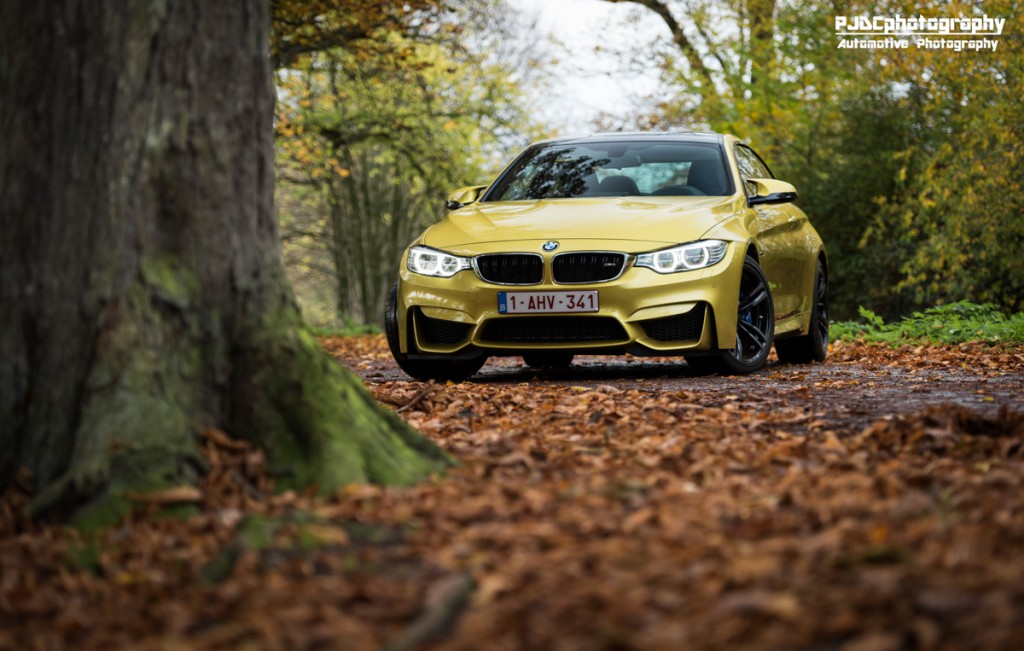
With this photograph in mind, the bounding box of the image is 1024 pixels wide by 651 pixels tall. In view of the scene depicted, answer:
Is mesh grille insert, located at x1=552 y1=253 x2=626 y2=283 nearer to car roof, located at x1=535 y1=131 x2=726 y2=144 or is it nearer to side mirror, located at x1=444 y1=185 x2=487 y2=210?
side mirror, located at x1=444 y1=185 x2=487 y2=210

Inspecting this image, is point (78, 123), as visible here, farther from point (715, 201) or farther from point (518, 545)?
point (715, 201)

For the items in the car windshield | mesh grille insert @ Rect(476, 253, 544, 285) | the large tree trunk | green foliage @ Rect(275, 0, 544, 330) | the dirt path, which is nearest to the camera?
the large tree trunk

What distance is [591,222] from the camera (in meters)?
8.10

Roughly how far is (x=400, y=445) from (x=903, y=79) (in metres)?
14.9

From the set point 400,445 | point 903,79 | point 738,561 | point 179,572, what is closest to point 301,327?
point 400,445

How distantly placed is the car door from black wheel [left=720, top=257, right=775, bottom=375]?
0.29m

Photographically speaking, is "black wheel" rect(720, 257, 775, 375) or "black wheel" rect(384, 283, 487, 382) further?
"black wheel" rect(384, 283, 487, 382)

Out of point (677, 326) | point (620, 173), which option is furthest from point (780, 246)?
point (677, 326)

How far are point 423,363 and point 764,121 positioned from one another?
13.9 metres

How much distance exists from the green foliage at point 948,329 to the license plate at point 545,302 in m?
5.23

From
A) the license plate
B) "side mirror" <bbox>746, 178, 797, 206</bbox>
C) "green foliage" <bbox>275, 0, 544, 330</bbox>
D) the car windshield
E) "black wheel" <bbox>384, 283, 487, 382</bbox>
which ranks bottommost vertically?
"black wheel" <bbox>384, 283, 487, 382</bbox>

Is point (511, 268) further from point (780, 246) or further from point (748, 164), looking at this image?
point (748, 164)

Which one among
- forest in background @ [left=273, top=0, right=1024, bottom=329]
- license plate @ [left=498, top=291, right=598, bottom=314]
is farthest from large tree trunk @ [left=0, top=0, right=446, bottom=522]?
forest in background @ [left=273, top=0, right=1024, bottom=329]

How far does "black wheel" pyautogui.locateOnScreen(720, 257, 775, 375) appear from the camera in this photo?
8188mm
